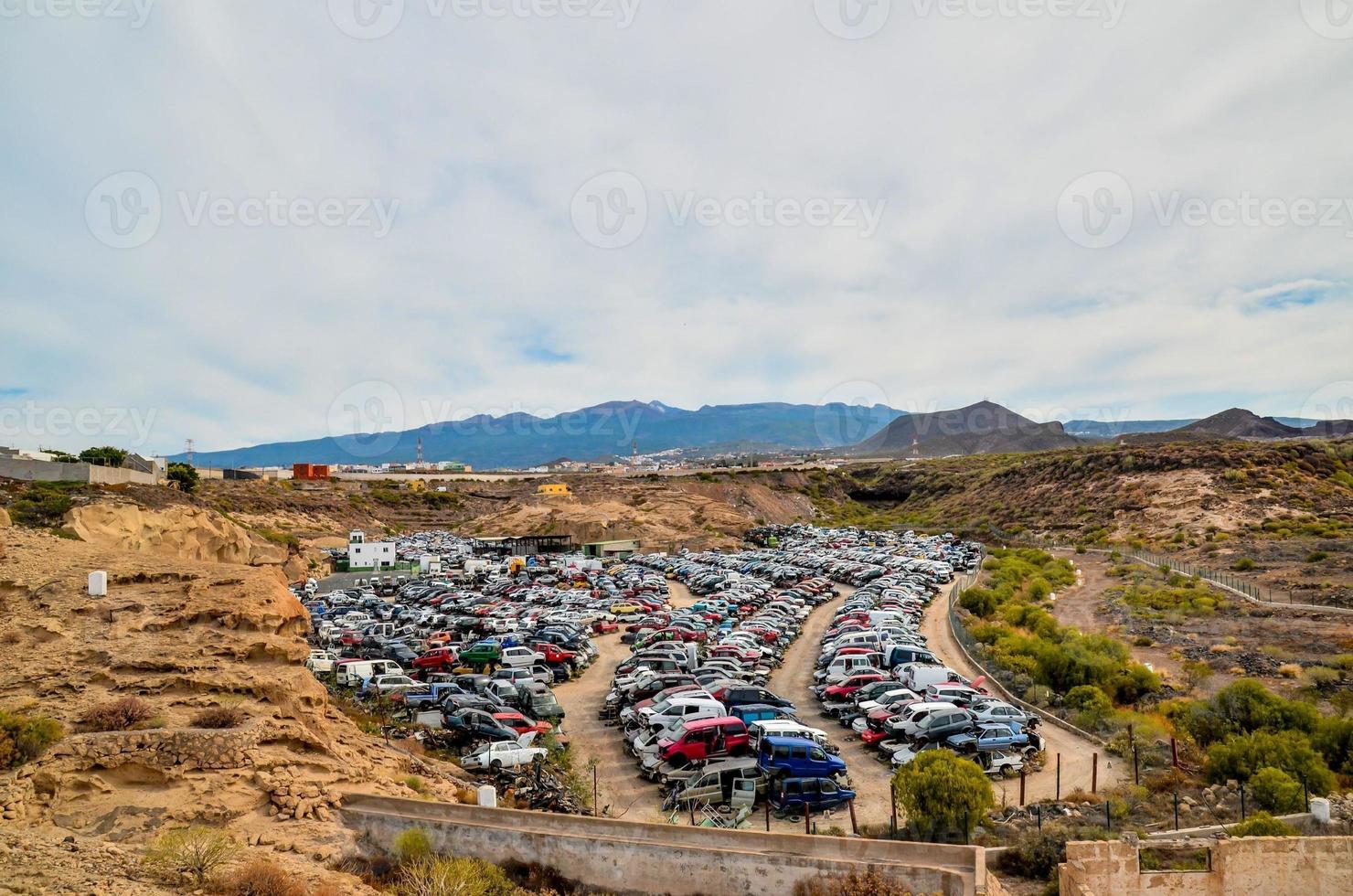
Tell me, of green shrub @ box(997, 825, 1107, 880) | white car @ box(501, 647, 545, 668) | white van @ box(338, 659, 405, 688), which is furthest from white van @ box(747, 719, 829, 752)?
white van @ box(338, 659, 405, 688)

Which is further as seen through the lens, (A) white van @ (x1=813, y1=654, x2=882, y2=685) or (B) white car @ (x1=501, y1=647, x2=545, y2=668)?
(B) white car @ (x1=501, y1=647, x2=545, y2=668)

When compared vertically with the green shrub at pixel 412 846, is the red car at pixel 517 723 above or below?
below

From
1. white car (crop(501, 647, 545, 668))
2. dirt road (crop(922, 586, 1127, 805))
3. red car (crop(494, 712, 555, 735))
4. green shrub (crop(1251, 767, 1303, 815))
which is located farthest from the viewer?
white car (crop(501, 647, 545, 668))

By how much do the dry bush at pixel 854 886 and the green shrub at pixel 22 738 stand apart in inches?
497

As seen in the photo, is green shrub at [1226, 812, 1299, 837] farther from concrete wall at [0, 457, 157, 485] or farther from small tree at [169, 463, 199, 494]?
small tree at [169, 463, 199, 494]

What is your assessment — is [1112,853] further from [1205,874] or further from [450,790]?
[450,790]

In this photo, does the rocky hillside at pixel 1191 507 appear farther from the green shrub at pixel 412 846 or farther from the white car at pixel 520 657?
the green shrub at pixel 412 846

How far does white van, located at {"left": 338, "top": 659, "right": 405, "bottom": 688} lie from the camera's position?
24938 mm

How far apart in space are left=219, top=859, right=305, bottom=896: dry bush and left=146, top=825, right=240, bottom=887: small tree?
404 millimetres

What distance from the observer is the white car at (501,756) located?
57.1ft

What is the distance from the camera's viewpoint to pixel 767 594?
142ft

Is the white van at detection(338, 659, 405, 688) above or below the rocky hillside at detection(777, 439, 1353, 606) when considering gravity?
below

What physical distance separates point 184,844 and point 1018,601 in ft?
126

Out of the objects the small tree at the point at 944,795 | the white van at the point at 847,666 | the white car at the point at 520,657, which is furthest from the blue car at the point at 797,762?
the white car at the point at 520,657
